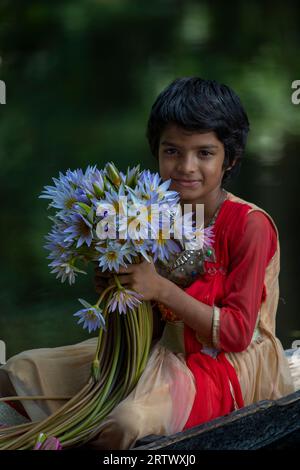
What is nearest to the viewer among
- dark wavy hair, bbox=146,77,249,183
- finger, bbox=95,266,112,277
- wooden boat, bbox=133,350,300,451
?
wooden boat, bbox=133,350,300,451

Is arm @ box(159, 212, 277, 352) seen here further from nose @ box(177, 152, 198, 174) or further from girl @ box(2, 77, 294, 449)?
nose @ box(177, 152, 198, 174)

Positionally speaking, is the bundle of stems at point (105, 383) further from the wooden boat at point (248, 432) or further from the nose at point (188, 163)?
the nose at point (188, 163)

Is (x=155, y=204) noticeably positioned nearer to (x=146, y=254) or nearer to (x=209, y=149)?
(x=146, y=254)

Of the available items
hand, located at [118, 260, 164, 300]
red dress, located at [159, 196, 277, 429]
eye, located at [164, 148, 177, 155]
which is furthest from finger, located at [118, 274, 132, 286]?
eye, located at [164, 148, 177, 155]

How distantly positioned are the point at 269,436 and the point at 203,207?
1.68ft

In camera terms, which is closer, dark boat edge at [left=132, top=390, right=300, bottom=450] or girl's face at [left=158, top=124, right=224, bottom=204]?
dark boat edge at [left=132, top=390, right=300, bottom=450]

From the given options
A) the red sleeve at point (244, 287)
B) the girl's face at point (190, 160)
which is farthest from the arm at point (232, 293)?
the girl's face at point (190, 160)

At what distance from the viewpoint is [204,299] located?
1881 millimetres

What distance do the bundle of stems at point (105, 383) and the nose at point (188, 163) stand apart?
294 millimetres

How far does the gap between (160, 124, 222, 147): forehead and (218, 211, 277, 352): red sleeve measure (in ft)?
0.61

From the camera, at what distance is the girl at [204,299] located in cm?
180

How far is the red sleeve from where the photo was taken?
6.04ft
